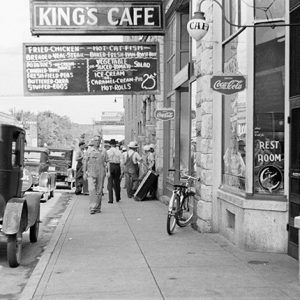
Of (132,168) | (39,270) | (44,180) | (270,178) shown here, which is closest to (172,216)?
(270,178)

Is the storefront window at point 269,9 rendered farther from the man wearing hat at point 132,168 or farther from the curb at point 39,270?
the man wearing hat at point 132,168

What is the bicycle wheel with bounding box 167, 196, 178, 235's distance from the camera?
30.7ft

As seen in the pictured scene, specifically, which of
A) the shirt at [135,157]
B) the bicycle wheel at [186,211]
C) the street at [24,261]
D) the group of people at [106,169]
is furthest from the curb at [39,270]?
the shirt at [135,157]

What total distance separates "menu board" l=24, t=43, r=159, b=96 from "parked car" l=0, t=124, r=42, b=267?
17.8 feet

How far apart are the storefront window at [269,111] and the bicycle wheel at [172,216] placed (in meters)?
1.94

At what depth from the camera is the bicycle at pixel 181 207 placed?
945cm

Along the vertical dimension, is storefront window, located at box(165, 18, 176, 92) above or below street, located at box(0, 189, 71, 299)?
above

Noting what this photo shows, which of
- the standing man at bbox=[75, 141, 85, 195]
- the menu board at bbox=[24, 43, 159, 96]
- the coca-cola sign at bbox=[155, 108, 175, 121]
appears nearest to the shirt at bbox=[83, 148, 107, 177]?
the coca-cola sign at bbox=[155, 108, 175, 121]

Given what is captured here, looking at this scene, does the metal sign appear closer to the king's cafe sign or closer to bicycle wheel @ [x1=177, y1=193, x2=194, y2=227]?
bicycle wheel @ [x1=177, y1=193, x2=194, y2=227]

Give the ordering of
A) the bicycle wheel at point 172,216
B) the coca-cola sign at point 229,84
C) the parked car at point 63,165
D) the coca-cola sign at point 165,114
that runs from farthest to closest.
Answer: the parked car at point 63,165 → the coca-cola sign at point 165,114 → the bicycle wheel at point 172,216 → the coca-cola sign at point 229,84

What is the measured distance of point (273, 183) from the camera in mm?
7785

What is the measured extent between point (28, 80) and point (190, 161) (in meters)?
4.81

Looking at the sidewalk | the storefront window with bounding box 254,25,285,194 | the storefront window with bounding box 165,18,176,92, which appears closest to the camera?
the sidewalk

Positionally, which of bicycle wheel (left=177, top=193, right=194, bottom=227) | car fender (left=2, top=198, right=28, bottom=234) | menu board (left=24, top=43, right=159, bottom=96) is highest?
menu board (left=24, top=43, right=159, bottom=96)
